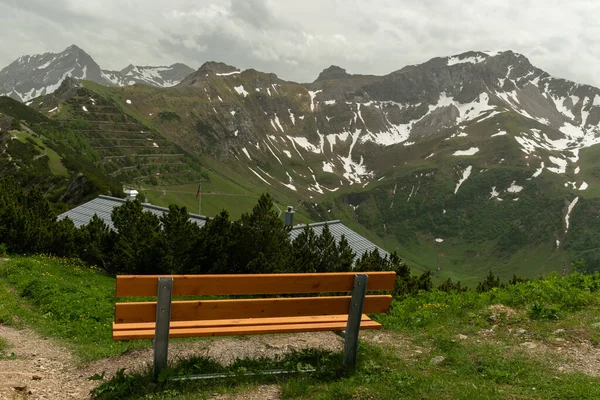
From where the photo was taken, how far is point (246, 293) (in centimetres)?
673

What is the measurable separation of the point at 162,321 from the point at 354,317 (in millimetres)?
3138

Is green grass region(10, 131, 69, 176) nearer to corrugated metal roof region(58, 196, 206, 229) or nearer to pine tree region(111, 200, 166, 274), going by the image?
corrugated metal roof region(58, 196, 206, 229)

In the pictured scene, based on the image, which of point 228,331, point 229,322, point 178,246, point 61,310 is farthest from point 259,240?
point 228,331

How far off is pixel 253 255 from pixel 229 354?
17.1 metres

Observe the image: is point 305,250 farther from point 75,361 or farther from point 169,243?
point 75,361

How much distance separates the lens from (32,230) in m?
23.6

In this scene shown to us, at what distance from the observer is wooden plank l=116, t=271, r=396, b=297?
6016mm

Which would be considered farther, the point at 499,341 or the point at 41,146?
the point at 41,146

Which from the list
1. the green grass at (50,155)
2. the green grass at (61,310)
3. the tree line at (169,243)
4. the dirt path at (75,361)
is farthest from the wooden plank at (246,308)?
the green grass at (50,155)

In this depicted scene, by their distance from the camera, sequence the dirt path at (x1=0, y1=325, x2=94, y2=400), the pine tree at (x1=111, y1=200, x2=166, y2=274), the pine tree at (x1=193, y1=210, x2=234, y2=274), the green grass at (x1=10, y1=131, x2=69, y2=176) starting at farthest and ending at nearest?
the green grass at (x1=10, y1=131, x2=69, y2=176)
the pine tree at (x1=193, y1=210, x2=234, y2=274)
the pine tree at (x1=111, y1=200, x2=166, y2=274)
the dirt path at (x1=0, y1=325, x2=94, y2=400)

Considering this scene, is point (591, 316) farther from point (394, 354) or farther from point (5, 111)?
point (5, 111)

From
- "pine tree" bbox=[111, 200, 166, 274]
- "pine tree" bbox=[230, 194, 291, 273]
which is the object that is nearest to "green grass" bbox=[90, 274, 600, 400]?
"pine tree" bbox=[230, 194, 291, 273]

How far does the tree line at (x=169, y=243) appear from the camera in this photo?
23.7m

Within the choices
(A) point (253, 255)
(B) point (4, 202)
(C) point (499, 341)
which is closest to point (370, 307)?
(C) point (499, 341)
